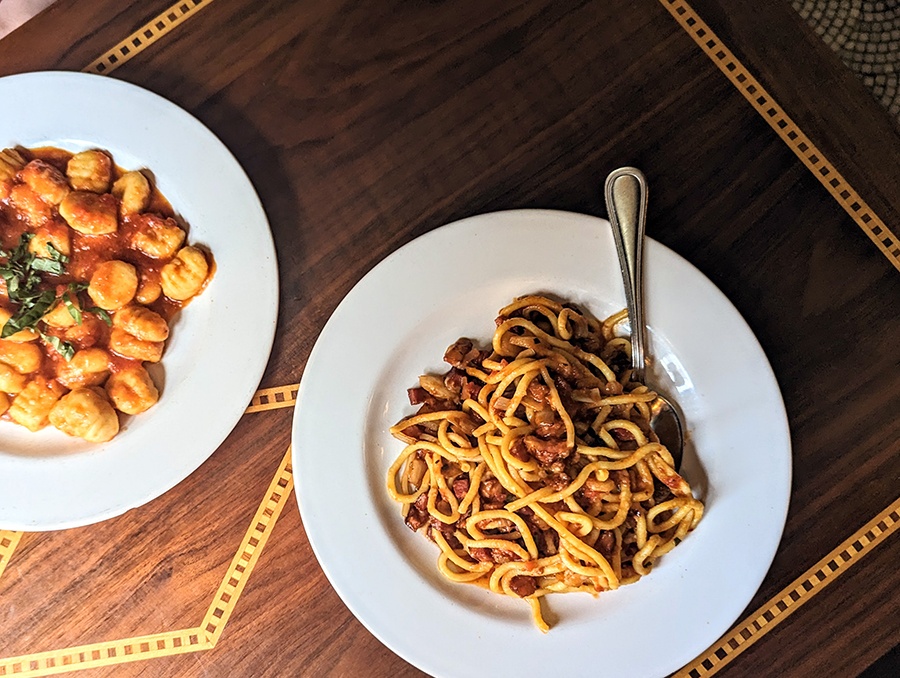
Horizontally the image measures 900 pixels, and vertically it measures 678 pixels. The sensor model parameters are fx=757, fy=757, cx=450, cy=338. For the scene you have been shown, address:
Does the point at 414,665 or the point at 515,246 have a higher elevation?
the point at 515,246

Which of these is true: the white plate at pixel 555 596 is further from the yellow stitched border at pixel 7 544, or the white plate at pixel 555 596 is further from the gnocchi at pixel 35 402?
the yellow stitched border at pixel 7 544

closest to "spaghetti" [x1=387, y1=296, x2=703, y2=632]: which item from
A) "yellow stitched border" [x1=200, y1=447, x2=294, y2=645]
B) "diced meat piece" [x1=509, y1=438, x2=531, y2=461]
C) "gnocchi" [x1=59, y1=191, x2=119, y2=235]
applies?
"diced meat piece" [x1=509, y1=438, x2=531, y2=461]

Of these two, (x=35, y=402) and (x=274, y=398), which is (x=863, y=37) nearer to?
(x=274, y=398)

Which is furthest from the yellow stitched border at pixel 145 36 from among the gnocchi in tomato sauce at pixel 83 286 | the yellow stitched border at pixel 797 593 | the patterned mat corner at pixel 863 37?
the yellow stitched border at pixel 797 593

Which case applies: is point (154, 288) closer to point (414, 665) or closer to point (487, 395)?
point (487, 395)

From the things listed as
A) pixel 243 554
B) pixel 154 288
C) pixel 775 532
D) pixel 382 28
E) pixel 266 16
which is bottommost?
pixel 775 532

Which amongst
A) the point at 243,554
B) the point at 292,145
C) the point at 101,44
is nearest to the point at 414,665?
the point at 243,554
